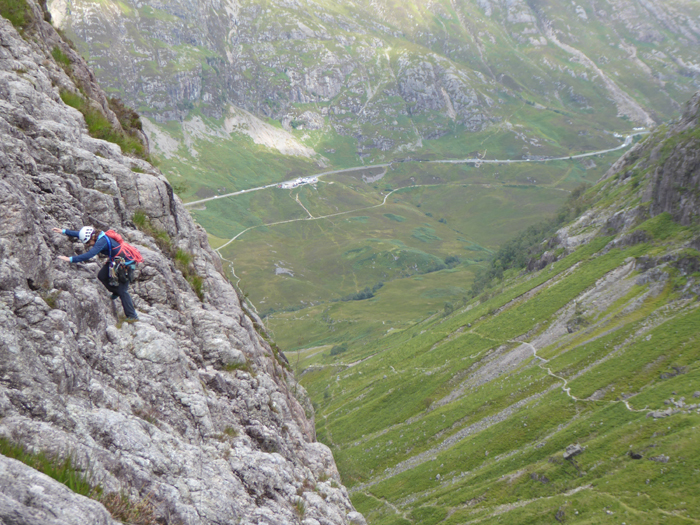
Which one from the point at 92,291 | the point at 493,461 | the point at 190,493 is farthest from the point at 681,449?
the point at 92,291

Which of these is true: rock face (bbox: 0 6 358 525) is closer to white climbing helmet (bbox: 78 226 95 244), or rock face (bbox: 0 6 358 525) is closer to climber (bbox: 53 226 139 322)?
climber (bbox: 53 226 139 322)

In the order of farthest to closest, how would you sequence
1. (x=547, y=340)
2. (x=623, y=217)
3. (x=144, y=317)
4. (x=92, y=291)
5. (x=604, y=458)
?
(x=623, y=217), (x=547, y=340), (x=604, y=458), (x=144, y=317), (x=92, y=291)

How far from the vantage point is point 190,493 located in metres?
16.0

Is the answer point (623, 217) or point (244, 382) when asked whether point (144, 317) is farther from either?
point (623, 217)

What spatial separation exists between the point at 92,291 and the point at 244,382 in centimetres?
1071

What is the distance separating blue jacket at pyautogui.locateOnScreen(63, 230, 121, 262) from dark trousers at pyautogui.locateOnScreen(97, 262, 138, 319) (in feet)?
2.22

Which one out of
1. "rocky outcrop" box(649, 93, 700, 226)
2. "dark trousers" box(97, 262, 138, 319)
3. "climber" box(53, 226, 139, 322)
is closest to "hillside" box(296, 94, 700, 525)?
"rocky outcrop" box(649, 93, 700, 226)

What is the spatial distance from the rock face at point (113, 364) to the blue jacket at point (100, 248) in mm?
742

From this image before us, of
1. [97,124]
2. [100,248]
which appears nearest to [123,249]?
[100,248]

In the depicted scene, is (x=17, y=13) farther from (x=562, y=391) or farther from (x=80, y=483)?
(x=562, y=391)

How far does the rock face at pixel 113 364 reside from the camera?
512 inches

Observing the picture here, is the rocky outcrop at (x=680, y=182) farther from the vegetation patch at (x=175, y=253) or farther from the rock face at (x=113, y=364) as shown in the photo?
the vegetation patch at (x=175, y=253)

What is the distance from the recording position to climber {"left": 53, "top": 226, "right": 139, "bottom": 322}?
705 inches

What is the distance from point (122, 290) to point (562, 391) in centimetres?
8709
